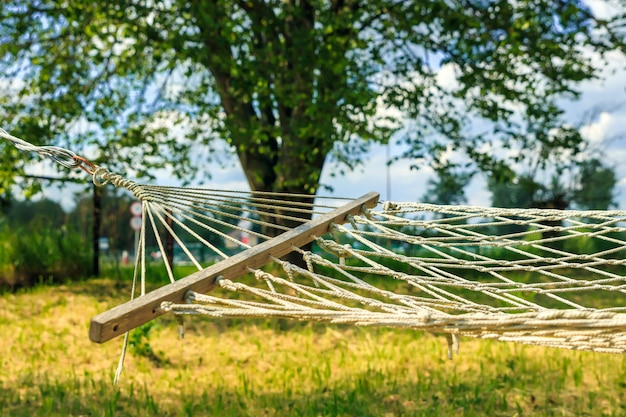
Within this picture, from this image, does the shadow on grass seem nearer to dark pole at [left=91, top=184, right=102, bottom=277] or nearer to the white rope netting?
the white rope netting

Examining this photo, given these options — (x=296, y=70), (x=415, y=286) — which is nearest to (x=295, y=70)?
(x=296, y=70)

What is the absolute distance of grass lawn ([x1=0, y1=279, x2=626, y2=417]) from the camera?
124 inches

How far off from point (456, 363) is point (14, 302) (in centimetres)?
392

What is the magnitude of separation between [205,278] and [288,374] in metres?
2.06

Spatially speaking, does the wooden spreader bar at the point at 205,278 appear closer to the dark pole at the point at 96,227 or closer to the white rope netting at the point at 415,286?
the white rope netting at the point at 415,286

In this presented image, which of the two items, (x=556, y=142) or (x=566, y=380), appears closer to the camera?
(x=566, y=380)

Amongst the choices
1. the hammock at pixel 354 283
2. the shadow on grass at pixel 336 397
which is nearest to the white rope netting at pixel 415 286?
the hammock at pixel 354 283

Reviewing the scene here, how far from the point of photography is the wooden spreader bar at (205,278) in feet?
5.20

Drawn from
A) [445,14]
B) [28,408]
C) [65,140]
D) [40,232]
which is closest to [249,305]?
[28,408]

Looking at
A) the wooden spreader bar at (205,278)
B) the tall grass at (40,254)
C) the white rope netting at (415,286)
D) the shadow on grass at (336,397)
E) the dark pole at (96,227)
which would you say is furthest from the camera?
the dark pole at (96,227)

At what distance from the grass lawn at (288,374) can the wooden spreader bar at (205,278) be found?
103 centimetres

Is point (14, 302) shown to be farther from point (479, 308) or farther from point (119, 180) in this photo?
point (479, 308)

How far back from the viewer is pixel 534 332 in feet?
4.36

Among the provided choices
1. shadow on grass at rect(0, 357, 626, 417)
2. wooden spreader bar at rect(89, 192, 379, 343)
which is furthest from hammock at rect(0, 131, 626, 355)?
shadow on grass at rect(0, 357, 626, 417)
